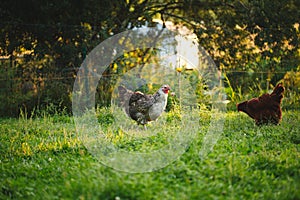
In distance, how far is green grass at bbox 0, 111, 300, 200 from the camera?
396cm

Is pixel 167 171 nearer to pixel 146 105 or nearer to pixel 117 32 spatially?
pixel 146 105

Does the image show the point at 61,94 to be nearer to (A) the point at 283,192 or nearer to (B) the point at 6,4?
(B) the point at 6,4

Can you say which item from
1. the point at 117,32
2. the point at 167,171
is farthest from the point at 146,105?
the point at 117,32

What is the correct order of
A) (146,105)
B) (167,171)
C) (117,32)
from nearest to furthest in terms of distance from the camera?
(167,171) → (146,105) → (117,32)

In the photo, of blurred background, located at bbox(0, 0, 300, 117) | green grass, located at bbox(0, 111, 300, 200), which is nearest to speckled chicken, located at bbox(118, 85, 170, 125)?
green grass, located at bbox(0, 111, 300, 200)

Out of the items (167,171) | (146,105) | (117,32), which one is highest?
(117,32)

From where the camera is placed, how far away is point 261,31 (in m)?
10.4

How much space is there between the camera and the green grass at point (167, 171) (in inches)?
156

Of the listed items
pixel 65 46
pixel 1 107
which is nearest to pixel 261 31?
pixel 65 46

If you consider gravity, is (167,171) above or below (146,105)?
below

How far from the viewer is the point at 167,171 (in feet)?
14.7

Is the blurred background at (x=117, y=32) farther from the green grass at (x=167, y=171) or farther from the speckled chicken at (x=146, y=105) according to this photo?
the green grass at (x=167, y=171)

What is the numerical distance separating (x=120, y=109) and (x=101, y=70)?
2.34 m

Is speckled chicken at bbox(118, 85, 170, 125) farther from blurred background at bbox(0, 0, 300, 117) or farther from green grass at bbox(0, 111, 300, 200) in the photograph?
blurred background at bbox(0, 0, 300, 117)
